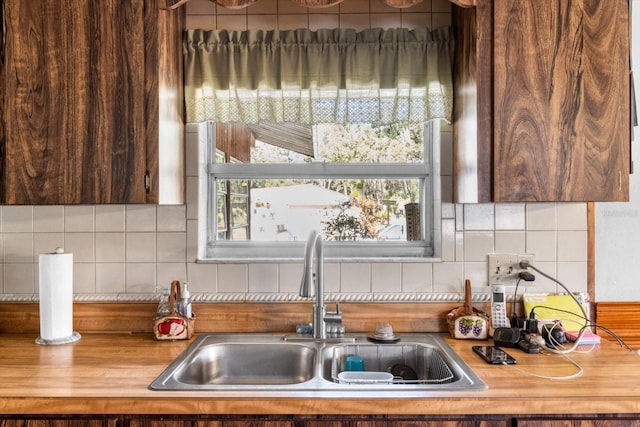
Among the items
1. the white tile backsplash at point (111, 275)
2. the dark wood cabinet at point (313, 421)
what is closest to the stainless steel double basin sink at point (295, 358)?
the dark wood cabinet at point (313, 421)

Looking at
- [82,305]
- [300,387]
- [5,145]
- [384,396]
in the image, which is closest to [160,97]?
[5,145]

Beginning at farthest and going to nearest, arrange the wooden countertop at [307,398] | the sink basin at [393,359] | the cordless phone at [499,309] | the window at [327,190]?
the window at [327,190]
the cordless phone at [499,309]
the sink basin at [393,359]
the wooden countertop at [307,398]

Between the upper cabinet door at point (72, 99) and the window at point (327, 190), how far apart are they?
482 millimetres

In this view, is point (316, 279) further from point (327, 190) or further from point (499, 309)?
point (499, 309)

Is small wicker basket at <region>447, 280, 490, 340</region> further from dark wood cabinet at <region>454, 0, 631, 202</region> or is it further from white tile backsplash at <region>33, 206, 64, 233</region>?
white tile backsplash at <region>33, 206, 64, 233</region>

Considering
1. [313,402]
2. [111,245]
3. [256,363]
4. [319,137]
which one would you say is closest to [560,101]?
[319,137]

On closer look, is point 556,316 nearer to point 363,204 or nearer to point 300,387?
point 363,204

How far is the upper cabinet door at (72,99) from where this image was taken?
5.53 ft

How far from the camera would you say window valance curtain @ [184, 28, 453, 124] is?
2.01m

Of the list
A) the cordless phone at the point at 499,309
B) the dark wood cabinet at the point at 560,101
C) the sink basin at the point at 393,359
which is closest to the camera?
the dark wood cabinet at the point at 560,101

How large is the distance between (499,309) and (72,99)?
1.64 metres

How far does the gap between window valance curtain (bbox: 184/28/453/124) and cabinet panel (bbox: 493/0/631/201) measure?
400mm

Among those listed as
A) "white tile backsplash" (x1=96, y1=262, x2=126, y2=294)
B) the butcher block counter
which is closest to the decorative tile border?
"white tile backsplash" (x1=96, y1=262, x2=126, y2=294)

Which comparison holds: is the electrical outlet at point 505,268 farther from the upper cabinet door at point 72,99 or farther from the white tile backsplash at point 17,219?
the white tile backsplash at point 17,219
